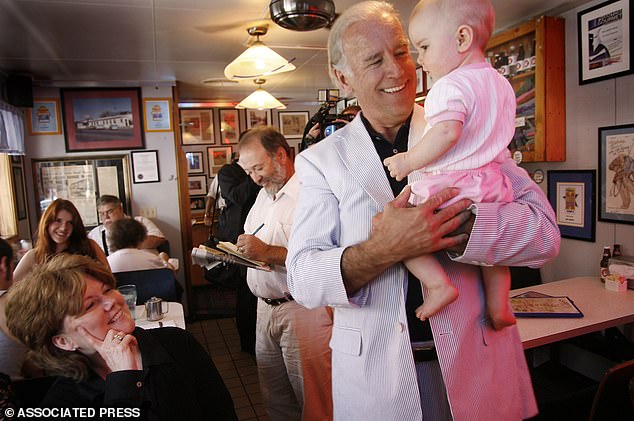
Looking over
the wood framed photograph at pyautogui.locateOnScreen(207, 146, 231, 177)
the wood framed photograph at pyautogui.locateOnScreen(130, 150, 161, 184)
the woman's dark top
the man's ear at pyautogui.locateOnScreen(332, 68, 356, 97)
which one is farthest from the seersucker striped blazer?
the wood framed photograph at pyautogui.locateOnScreen(207, 146, 231, 177)

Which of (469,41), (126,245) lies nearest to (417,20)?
(469,41)

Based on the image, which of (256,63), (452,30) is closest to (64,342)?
(452,30)

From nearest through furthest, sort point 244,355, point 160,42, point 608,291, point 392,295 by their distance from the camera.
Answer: point 392,295
point 608,291
point 160,42
point 244,355

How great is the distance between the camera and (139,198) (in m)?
5.14

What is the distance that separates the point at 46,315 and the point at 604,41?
3.24 m

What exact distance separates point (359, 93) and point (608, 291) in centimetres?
233

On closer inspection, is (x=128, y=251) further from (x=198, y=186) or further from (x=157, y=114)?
(x=198, y=186)

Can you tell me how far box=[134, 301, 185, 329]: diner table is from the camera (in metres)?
2.48

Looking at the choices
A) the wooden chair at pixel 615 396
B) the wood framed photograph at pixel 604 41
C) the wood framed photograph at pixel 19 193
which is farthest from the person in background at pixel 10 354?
the wood framed photograph at pixel 604 41

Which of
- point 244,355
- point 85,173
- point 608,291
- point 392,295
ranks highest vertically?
point 85,173

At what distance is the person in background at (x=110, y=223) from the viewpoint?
431 cm

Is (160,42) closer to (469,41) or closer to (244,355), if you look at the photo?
(244,355)

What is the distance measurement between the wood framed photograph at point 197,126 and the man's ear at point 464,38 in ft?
20.9

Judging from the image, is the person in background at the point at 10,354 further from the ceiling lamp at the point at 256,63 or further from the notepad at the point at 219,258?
the ceiling lamp at the point at 256,63
